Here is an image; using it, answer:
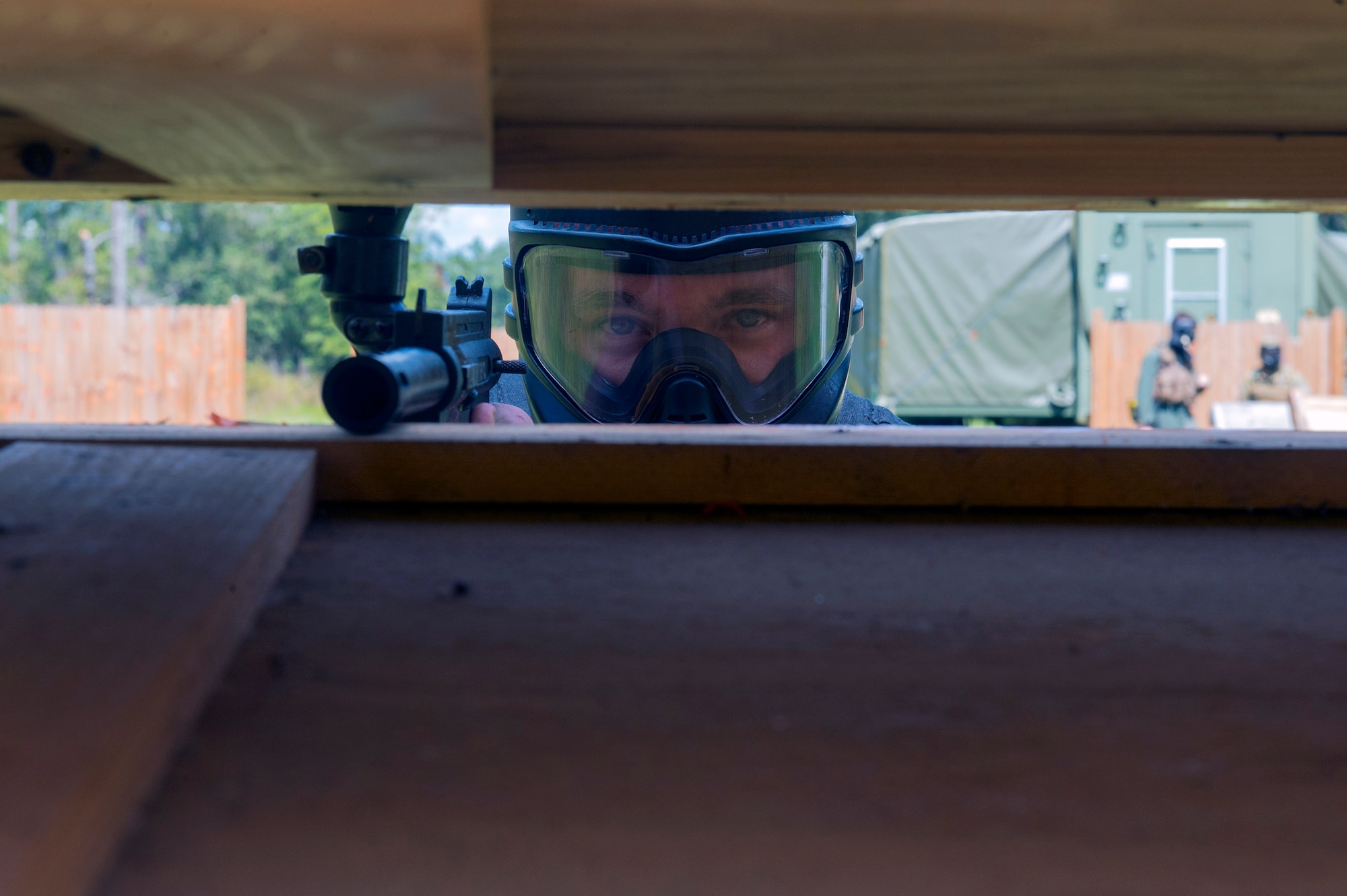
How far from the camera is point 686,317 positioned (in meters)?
2.61

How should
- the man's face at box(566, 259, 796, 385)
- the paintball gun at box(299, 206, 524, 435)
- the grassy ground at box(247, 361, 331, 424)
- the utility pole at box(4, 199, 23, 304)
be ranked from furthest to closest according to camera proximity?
the utility pole at box(4, 199, 23, 304), the grassy ground at box(247, 361, 331, 424), the man's face at box(566, 259, 796, 385), the paintball gun at box(299, 206, 524, 435)

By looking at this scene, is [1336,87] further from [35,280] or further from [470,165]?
[35,280]

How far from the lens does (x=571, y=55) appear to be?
79 cm

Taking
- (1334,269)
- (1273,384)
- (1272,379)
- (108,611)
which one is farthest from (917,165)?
(1334,269)

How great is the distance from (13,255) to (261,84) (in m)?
25.3

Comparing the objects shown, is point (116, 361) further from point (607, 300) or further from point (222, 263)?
point (222, 263)

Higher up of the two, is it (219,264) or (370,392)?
(219,264)

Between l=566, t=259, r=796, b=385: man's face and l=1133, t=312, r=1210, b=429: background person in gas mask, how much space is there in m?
6.33

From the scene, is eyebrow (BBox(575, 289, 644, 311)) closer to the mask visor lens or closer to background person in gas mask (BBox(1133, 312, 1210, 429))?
the mask visor lens

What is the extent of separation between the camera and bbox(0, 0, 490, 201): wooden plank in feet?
2.00

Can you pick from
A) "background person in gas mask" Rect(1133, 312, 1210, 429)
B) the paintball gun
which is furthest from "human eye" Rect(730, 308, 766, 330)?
"background person in gas mask" Rect(1133, 312, 1210, 429)

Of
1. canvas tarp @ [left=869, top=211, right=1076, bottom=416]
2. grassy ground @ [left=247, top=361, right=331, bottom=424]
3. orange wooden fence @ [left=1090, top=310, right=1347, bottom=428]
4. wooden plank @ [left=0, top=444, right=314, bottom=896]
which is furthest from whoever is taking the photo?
grassy ground @ [left=247, top=361, right=331, bottom=424]

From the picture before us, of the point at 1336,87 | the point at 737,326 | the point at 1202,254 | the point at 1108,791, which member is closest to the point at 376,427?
the point at 1108,791

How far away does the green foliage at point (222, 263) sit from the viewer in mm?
23438
